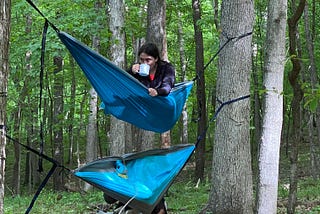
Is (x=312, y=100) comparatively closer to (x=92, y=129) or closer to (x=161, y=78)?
Result: (x=161, y=78)

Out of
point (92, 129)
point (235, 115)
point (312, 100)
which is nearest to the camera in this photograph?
point (312, 100)

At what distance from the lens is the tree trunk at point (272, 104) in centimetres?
426

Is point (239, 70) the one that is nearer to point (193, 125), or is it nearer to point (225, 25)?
point (225, 25)

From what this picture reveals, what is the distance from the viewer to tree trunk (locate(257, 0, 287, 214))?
14.0 ft

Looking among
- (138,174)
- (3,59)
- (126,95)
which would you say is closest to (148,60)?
(126,95)

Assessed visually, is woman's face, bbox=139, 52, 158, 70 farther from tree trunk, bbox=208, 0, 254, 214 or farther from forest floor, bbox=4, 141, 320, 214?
forest floor, bbox=4, 141, 320, 214

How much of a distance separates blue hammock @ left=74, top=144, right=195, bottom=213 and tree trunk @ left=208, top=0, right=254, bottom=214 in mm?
540

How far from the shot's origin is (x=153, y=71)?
3826 millimetres

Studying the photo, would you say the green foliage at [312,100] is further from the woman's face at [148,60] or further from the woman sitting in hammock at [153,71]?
the woman's face at [148,60]

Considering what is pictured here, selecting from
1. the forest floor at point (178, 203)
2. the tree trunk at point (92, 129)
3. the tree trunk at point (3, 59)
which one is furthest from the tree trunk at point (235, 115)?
the tree trunk at point (92, 129)

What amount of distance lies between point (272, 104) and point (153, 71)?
118 centimetres

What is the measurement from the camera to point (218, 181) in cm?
432

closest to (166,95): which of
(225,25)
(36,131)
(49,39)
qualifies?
(225,25)

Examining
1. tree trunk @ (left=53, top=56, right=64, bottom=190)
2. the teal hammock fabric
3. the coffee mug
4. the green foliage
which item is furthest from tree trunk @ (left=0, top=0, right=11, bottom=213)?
tree trunk @ (left=53, top=56, right=64, bottom=190)
